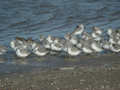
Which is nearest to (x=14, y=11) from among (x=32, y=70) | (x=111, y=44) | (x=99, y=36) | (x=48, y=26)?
(x=48, y=26)

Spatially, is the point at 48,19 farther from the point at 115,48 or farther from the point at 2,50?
the point at 115,48

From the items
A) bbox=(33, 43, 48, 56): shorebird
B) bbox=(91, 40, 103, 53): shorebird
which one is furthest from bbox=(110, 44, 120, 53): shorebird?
bbox=(33, 43, 48, 56): shorebird

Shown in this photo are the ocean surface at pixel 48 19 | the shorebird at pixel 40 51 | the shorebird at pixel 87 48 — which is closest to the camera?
the ocean surface at pixel 48 19

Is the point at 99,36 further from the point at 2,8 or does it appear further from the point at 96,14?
the point at 2,8

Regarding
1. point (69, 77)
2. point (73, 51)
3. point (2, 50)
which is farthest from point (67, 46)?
point (69, 77)

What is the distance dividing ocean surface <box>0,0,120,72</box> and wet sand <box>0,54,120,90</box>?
0.59m

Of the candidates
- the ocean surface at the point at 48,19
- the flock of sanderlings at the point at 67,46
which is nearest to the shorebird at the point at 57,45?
the flock of sanderlings at the point at 67,46

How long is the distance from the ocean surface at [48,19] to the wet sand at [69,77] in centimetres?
59

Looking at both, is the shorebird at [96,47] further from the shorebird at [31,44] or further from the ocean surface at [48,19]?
the shorebird at [31,44]

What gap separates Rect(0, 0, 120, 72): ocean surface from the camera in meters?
10.1

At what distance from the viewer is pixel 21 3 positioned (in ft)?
57.8

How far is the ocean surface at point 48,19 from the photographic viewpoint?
33.0 feet

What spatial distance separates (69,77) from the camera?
8172 millimetres

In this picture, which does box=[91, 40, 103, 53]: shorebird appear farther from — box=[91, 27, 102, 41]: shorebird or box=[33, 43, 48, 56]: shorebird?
box=[33, 43, 48, 56]: shorebird
